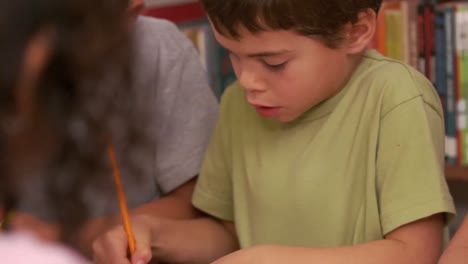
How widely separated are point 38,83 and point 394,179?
594 millimetres

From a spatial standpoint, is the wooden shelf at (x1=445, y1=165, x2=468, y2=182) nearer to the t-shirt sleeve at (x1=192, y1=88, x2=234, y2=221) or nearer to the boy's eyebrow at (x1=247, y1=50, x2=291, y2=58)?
the t-shirt sleeve at (x1=192, y1=88, x2=234, y2=221)

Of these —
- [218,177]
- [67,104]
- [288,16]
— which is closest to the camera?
[67,104]

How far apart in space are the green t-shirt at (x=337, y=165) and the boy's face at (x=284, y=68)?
0.05m

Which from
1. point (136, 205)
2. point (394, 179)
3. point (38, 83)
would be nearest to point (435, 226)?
point (394, 179)

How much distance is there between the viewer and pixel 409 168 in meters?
0.98

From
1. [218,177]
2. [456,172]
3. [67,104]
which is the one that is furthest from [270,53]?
[456,172]

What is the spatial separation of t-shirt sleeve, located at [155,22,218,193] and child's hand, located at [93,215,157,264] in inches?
6.2

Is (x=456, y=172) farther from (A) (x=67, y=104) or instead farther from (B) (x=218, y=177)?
(A) (x=67, y=104)

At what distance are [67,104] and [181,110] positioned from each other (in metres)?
0.72

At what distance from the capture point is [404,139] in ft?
3.24

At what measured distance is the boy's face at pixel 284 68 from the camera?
98cm

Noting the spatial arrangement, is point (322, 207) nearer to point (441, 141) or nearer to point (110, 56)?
point (441, 141)

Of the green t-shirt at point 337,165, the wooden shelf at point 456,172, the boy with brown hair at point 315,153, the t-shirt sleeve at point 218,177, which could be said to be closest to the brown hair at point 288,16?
the boy with brown hair at point 315,153

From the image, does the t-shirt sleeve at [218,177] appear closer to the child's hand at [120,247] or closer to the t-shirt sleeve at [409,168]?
the child's hand at [120,247]
